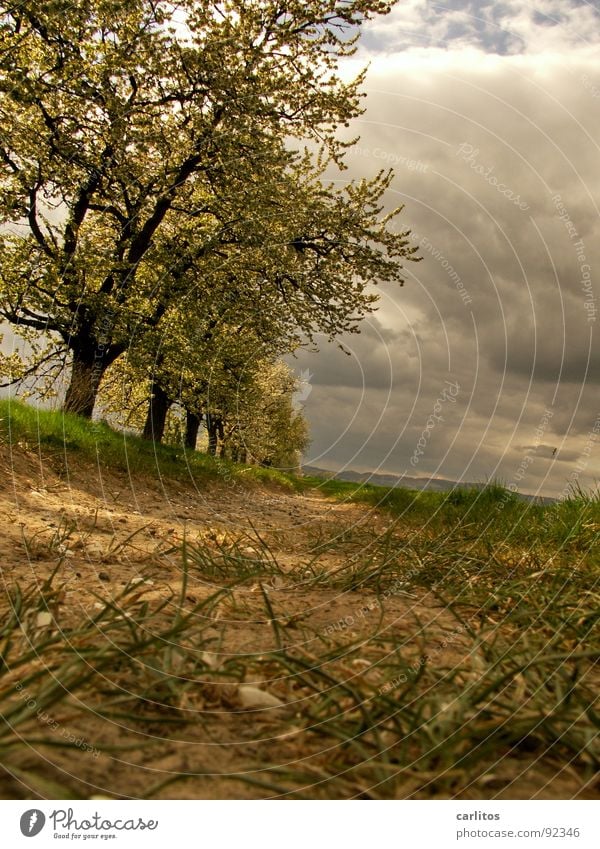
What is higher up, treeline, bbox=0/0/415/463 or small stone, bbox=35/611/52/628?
treeline, bbox=0/0/415/463

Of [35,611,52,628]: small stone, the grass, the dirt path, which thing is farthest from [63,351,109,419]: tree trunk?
[35,611,52,628]: small stone

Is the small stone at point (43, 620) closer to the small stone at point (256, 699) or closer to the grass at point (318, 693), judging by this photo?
Answer: the grass at point (318, 693)

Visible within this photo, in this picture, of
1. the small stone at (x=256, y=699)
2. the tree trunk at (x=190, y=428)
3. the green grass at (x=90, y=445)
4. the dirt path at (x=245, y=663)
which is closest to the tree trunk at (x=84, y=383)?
the green grass at (x=90, y=445)

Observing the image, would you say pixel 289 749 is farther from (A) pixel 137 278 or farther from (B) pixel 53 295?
(A) pixel 137 278

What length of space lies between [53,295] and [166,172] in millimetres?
5914

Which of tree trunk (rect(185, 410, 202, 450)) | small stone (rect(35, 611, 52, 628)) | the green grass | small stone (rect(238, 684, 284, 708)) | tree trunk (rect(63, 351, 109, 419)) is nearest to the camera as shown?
small stone (rect(238, 684, 284, 708))

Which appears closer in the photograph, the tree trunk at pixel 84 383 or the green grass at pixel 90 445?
A: the green grass at pixel 90 445

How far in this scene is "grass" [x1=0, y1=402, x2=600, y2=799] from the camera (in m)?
1.84

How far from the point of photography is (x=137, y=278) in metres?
21.3

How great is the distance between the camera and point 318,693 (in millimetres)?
2363

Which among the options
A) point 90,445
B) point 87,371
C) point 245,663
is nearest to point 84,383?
point 87,371

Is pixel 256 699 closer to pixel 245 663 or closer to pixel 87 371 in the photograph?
pixel 245 663

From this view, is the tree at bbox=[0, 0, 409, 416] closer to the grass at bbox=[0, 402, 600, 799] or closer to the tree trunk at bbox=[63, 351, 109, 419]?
the tree trunk at bbox=[63, 351, 109, 419]

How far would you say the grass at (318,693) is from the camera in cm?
184
